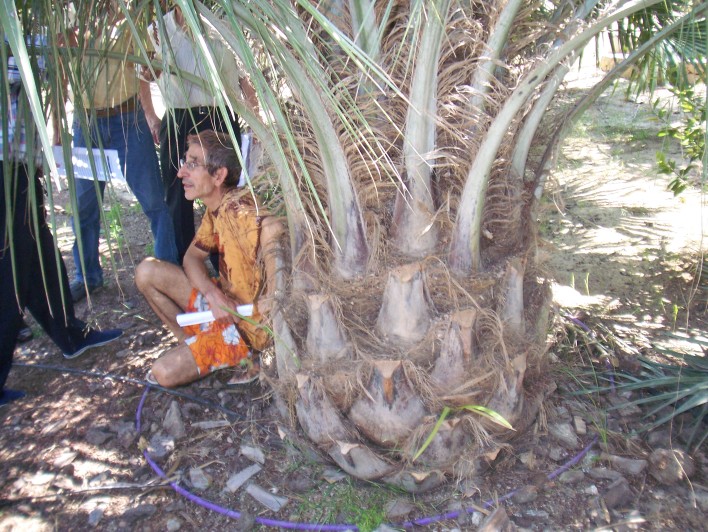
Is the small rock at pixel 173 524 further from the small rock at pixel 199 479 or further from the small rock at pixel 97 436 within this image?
the small rock at pixel 97 436

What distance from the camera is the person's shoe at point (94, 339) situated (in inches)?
120

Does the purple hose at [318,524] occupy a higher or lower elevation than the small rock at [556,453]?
lower

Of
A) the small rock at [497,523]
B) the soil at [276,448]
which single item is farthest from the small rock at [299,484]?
the small rock at [497,523]

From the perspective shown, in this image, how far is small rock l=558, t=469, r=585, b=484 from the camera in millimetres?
2113


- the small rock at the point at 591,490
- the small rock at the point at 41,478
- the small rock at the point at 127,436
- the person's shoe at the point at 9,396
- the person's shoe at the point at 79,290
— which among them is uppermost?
the person's shoe at the point at 79,290

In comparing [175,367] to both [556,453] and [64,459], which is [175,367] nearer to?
[64,459]

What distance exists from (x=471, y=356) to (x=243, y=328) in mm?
1170

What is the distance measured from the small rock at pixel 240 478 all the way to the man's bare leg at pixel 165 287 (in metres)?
0.91

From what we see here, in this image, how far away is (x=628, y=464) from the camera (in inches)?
84.4

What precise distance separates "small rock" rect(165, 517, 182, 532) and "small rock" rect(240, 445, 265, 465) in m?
0.35

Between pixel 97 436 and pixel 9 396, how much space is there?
0.59m

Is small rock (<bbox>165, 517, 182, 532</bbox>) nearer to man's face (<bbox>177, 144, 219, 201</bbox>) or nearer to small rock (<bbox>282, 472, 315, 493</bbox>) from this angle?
small rock (<bbox>282, 472, 315, 493</bbox>)

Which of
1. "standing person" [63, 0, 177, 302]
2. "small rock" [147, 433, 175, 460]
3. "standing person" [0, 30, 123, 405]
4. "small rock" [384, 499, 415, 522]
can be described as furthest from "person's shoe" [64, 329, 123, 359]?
"small rock" [384, 499, 415, 522]

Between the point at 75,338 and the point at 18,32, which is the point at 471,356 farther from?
the point at 75,338
